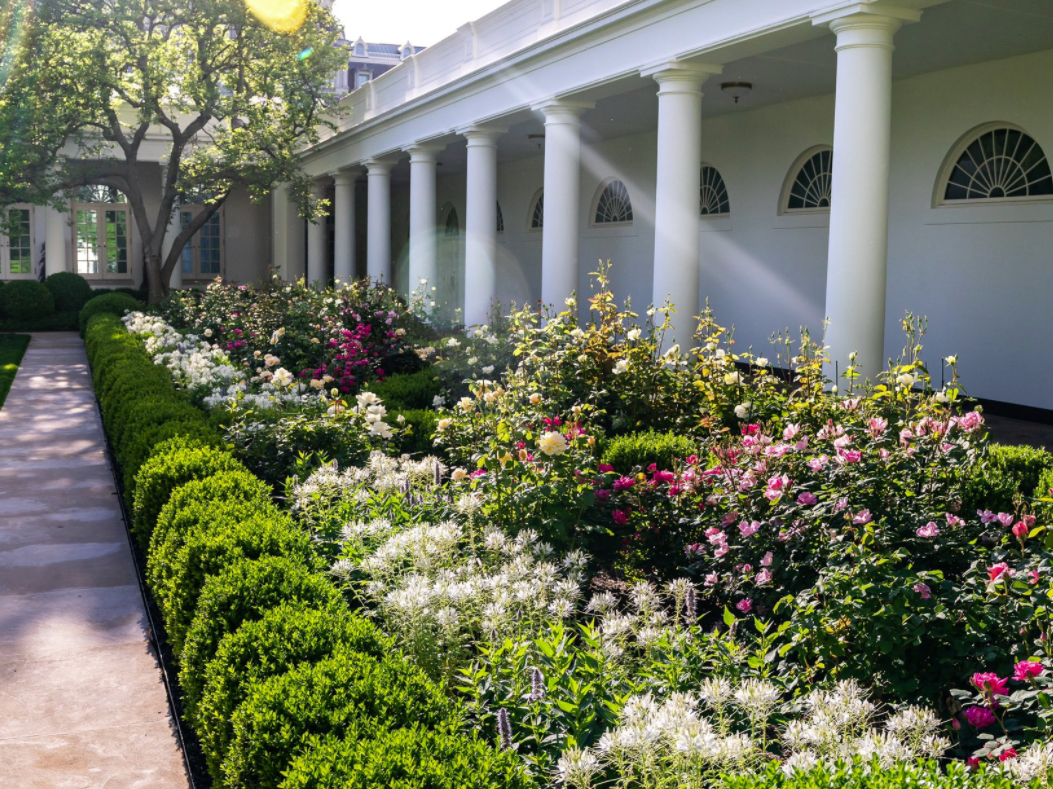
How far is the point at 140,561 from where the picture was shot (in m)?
6.00

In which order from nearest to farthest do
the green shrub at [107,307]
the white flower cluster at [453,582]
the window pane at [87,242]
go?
the white flower cluster at [453,582], the green shrub at [107,307], the window pane at [87,242]

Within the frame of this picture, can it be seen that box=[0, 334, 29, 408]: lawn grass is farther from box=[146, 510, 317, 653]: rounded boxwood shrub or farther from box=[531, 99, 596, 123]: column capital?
box=[146, 510, 317, 653]: rounded boxwood shrub

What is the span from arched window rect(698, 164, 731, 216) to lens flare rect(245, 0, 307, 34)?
360 inches

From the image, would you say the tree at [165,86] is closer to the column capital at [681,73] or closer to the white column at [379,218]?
the white column at [379,218]

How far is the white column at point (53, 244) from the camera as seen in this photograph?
25.9 meters

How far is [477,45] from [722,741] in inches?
527

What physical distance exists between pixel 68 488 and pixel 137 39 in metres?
14.0

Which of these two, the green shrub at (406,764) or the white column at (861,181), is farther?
the white column at (861,181)

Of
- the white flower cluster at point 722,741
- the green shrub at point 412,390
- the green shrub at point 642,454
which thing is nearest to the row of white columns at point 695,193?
the green shrub at point 412,390

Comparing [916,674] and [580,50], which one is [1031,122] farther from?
[916,674]

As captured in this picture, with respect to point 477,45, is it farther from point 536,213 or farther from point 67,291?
point 67,291

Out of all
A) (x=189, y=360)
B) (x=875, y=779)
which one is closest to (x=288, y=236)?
(x=189, y=360)

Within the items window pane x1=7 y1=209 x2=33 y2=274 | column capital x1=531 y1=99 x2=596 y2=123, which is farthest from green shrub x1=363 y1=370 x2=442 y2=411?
window pane x1=7 y1=209 x2=33 y2=274

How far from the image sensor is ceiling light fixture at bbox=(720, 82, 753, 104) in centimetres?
1239
